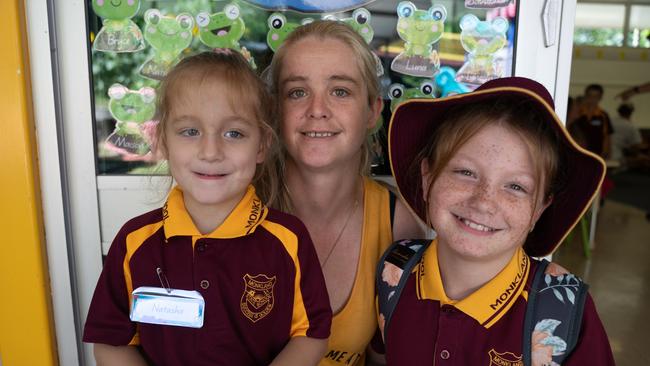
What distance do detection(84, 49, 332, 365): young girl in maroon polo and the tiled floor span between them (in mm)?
2504

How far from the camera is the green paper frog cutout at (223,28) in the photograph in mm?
1823

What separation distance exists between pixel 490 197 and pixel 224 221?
72cm

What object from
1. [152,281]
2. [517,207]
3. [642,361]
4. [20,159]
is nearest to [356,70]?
[517,207]

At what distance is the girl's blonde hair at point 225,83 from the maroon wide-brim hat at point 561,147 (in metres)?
0.40

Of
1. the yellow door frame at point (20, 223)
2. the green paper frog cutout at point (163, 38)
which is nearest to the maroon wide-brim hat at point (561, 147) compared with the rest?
the green paper frog cutout at point (163, 38)

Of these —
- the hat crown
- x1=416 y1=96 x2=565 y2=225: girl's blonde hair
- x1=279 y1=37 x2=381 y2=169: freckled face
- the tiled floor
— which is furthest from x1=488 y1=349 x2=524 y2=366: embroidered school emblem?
the tiled floor

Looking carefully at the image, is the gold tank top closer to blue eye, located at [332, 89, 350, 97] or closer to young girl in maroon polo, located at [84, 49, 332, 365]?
young girl in maroon polo, located at [84, 49, 332, 365]

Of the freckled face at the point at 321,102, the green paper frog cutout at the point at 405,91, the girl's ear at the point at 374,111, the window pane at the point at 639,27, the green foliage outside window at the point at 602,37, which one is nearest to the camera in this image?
the freckled face at the point at 321,102

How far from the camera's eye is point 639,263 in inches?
185

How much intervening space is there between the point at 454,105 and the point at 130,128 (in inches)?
49.8

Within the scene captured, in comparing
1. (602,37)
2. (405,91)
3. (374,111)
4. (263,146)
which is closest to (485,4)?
(405,91)

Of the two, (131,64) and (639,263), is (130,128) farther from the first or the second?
(639,263)

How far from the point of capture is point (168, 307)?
122 cm

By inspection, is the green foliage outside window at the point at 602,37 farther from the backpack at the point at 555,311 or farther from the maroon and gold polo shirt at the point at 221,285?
the maroon and gold polo shirt at the point at 221,285
